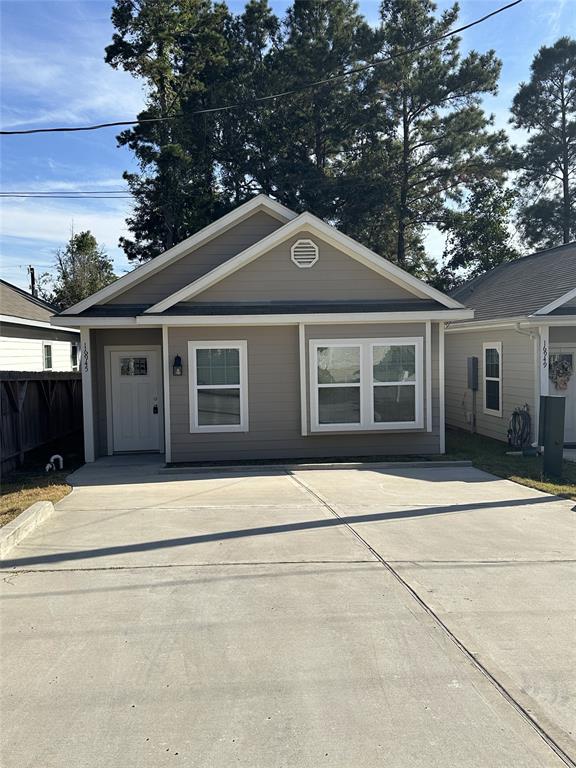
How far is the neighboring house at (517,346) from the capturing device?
42.9 ft

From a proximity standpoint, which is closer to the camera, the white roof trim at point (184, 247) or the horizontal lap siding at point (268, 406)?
the horizontal lap siding at point (268, 406)

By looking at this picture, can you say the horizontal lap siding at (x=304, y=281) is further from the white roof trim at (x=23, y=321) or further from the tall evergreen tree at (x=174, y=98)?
the tall evergreen tree at (x=174, y=98)

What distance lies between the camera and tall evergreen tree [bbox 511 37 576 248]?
3403cm

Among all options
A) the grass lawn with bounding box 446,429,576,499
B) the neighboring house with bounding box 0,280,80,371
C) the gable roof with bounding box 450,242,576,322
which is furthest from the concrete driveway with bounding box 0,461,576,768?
the neighboring house with bounding box 0,280,80,371

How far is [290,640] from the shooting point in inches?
173

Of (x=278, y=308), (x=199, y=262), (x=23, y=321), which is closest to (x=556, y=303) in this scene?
(x=278, y=308)

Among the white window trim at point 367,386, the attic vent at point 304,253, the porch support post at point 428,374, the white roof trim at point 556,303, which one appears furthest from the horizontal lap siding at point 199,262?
the white roof trim at point 556,303

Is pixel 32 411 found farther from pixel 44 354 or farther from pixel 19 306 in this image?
pixel 44 354

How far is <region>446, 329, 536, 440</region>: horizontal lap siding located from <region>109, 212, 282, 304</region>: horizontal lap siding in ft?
19.2

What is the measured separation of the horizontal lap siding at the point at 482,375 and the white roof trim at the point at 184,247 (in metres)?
5.65

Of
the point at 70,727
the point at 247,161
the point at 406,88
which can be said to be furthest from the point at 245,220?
the point at 406,88

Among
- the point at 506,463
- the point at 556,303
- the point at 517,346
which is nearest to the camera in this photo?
the point at 506,463

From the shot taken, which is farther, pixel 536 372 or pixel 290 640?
pixel 536 372

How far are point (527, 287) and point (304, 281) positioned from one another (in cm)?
661
